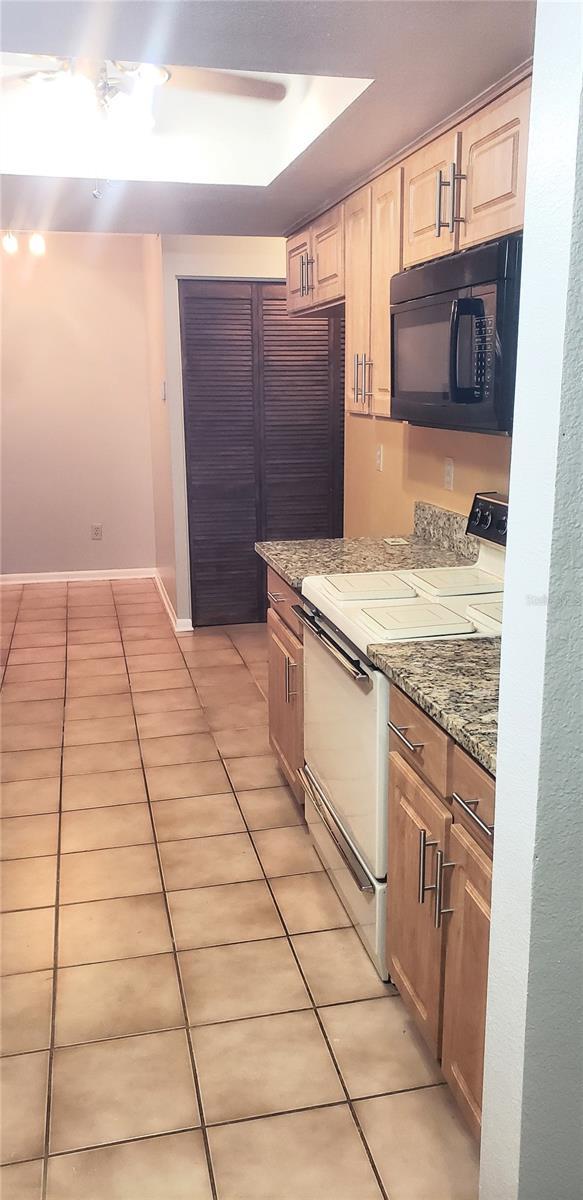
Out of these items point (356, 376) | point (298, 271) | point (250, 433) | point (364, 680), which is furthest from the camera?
point (250, 433)

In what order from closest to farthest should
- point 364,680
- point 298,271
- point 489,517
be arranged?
point 364,680, point 489,517, point 298,271

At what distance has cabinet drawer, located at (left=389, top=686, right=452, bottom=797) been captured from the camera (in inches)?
67.3

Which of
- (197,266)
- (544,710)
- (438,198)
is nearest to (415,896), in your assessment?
(544,710)

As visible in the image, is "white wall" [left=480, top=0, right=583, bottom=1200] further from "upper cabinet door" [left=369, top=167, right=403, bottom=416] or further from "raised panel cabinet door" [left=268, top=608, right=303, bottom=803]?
"upper cabinet door" [left=369, top=167, right=403, bottom=416]

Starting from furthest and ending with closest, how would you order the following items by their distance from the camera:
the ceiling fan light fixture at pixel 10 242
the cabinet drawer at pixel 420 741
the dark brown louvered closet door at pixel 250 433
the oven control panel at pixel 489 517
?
the ceiling fan light fixture at pixel 10 242 < the dark brown louvered closet door at pixel 250 433 < the oven control panel at pixel 489 517 < the cabinet drawer at pixel 420 741

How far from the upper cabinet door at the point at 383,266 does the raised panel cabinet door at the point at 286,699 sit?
0.82 metres

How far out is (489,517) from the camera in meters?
2.67

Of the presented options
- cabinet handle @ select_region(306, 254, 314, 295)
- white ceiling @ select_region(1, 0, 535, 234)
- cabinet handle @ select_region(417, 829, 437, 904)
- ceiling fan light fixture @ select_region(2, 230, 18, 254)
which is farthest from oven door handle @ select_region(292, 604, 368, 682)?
ceiling fan light fixture @ select_region(2, 230, 18, 254)

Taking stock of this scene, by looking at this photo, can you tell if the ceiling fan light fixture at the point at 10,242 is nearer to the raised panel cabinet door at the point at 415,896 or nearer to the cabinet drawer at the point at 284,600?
the cabinet drawer at the point at 284,600

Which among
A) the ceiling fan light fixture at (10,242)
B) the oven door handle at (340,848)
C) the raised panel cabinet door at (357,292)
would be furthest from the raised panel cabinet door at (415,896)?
the ceiling fan light fixture at (10,242)

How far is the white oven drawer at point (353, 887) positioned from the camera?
217 cm

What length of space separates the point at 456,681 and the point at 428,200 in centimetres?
145

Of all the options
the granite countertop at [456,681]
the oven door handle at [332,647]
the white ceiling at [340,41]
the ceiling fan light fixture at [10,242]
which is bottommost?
the oven door handle at [332,647]

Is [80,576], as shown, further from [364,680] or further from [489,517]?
[364,680]
